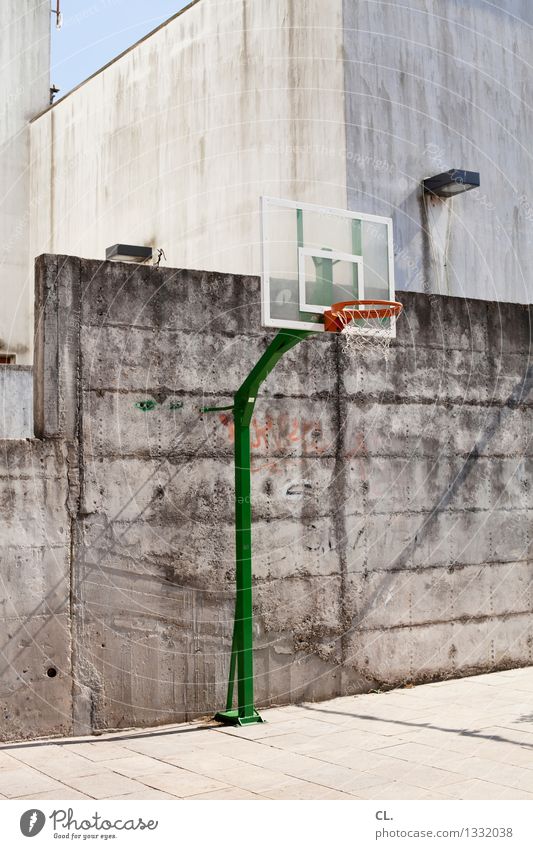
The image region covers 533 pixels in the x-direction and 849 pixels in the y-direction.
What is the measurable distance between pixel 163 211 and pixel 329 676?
7680 millimetres

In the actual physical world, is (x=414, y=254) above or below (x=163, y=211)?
below

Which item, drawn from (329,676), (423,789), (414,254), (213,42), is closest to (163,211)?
(213,42)

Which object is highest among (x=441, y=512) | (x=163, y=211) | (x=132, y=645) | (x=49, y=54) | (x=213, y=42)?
(x=49, y=54)

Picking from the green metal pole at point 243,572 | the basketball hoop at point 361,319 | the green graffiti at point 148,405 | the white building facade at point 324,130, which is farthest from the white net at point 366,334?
the white building facade at point 324,130

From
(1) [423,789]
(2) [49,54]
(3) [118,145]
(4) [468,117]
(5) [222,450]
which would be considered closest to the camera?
(1) [423,789]

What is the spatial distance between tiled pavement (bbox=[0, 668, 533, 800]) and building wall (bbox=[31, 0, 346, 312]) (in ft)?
21.2

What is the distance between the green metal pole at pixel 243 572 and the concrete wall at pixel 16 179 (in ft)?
34.1

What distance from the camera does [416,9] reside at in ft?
42.8

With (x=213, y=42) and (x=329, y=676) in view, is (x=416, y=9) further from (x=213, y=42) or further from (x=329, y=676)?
(x=329, y=676)

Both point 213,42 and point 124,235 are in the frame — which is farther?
point 124,235

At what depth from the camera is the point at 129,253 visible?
488 inches

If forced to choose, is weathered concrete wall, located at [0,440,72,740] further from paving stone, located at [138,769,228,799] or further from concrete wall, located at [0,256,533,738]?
paving stone, located at [138,769,228,799]

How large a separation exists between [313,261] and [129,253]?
568cm

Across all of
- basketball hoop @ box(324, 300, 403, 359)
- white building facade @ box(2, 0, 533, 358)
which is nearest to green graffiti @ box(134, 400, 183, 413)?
basketball hoop @ box(324, 300, 403, 359)
